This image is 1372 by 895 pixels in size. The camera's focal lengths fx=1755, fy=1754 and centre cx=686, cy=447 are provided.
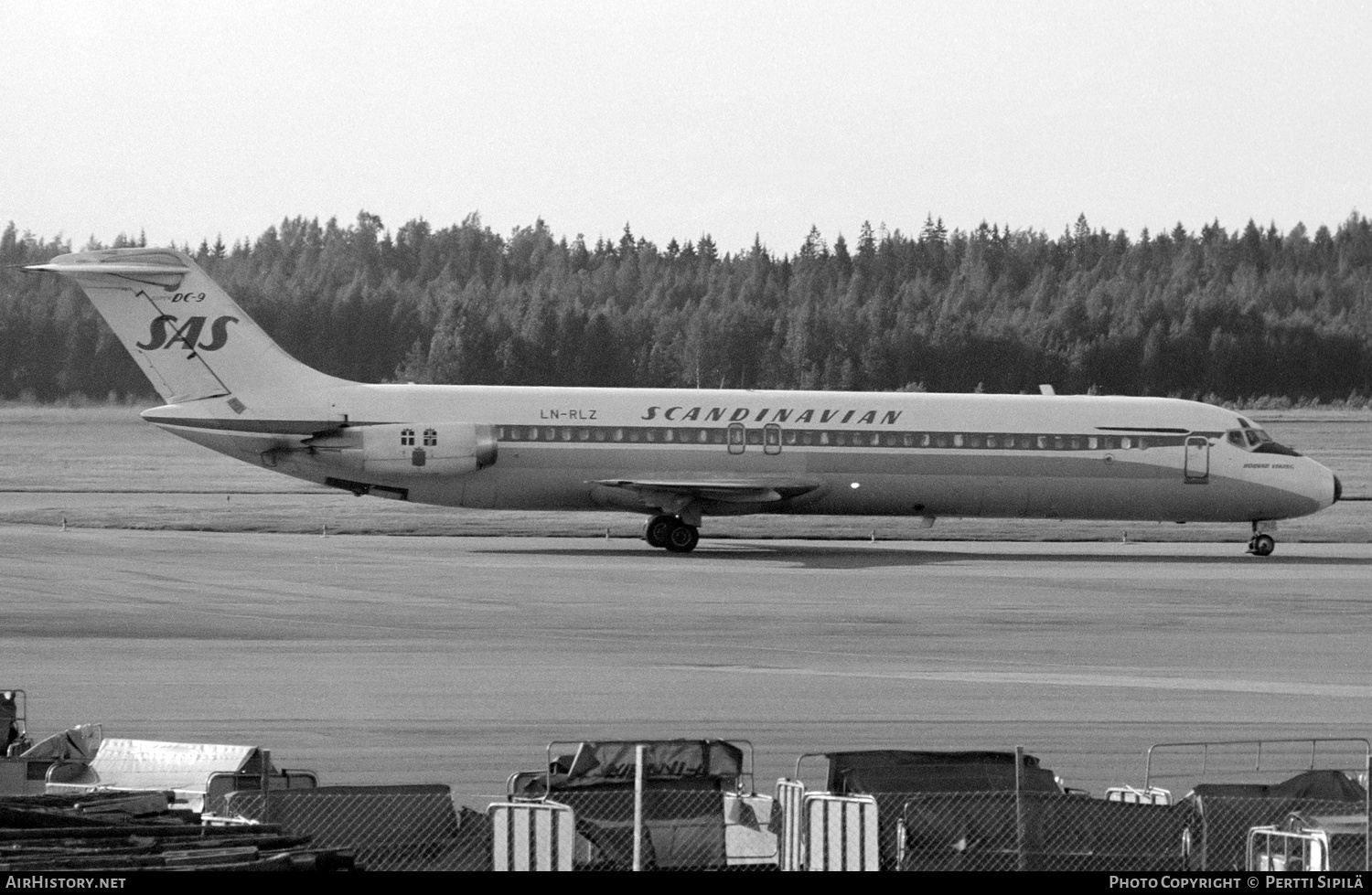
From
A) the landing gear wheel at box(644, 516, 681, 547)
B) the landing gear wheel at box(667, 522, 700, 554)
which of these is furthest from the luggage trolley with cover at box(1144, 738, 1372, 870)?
the landing gear wheel at box(644, 516, 681, 547)

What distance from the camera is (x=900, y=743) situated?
50.4 feet

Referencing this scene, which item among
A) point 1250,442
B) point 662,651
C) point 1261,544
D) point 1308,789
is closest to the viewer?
point 1308,789

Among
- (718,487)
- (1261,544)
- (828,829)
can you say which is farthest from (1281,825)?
(1261,544)

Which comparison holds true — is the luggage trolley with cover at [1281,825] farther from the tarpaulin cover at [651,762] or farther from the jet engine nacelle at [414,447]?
the jet engine nacelle at [414,447]

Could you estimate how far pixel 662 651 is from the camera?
21.1 m

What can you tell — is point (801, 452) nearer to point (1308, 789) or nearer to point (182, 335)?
point (182, 335)

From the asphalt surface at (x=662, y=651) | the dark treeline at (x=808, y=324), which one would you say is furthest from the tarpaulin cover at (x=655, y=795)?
the dark treeline at (x=808, y=324)

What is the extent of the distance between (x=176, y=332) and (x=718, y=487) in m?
11.2

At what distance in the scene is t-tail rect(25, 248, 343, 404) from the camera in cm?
3475

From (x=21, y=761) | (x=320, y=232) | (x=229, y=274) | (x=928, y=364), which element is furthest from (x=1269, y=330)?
(x=21, y=761)

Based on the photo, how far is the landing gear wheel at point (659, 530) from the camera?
35.1 metres

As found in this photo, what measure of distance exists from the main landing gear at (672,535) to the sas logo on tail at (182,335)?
30.5 ft

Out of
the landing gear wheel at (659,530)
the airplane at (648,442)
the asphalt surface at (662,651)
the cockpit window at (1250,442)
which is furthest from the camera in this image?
the cockpit window at (1250,442)
